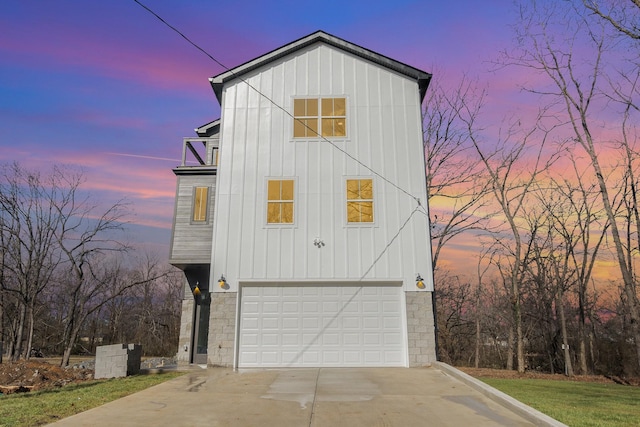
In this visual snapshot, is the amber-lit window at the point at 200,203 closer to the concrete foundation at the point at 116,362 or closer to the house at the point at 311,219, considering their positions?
the house at the point at 311,219

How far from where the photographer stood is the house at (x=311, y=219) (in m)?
11.0

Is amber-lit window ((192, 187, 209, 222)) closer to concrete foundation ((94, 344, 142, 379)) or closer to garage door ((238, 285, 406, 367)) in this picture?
garage door ((238, 285, 406, 367))

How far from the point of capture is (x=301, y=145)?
12375 mm

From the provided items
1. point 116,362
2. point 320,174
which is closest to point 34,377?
point 116,362

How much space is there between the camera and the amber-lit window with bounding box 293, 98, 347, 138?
41.1 feet

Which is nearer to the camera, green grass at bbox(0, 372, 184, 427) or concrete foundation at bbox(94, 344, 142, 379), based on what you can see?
green grass at bbox(0, 372, 184, 427)

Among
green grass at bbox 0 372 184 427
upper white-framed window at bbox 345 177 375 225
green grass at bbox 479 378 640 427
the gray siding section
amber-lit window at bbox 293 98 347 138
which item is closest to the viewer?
green grass at bbox 0 372 184 427

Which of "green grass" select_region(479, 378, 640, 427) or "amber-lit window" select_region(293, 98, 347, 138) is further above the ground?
"amber-lit window" select_region(293, 98, 347, 138)

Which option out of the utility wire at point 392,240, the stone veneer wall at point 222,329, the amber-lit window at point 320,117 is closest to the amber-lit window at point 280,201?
the amber-lit window at point 320,117

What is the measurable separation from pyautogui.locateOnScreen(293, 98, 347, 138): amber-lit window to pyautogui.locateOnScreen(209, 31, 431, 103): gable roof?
171 centimetres

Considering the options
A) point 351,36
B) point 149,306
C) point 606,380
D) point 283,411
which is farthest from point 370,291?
point 149,306

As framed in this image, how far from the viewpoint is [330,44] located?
13250mm

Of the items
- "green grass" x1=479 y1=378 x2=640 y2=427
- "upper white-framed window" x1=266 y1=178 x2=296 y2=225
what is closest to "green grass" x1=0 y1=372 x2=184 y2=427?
"upper white-framed window" x1=266 y1=178 x2=296 y2=225

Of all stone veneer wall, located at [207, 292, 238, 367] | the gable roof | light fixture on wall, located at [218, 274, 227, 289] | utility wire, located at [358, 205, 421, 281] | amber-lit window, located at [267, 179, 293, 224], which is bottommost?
stone veneer wall, located at [207, 292, 238, 367]
